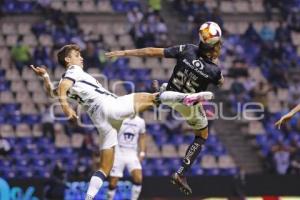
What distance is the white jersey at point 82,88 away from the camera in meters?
13.2

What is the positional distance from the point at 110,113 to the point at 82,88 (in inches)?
24.9

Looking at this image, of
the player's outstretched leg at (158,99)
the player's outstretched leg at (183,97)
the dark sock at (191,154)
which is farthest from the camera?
the dark sock at (191,154)

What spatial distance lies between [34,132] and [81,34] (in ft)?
13.2

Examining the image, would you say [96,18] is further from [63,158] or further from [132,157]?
[132,157]

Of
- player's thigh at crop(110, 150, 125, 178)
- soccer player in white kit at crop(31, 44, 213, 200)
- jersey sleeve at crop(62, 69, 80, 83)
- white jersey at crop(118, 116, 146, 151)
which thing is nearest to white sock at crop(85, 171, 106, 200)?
soccer player in white kit at crop(31, 44, 213, 200)

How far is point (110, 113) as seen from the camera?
1318cm

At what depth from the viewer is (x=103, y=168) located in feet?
43.7

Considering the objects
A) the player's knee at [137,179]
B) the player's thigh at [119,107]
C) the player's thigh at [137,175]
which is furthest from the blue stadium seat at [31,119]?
the player's thigh at [119,107]

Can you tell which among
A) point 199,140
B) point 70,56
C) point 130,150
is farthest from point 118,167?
point 70,56

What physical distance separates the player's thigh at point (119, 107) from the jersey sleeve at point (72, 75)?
64cm

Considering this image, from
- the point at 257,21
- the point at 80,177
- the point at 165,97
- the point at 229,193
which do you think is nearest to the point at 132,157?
the point at 80,177

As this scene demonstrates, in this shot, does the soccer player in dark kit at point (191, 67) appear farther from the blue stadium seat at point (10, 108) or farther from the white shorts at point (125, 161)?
the blue stadium seat at point (10, 108)

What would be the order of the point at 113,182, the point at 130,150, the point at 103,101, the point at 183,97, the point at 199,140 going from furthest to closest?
1. the point at 130,150
2. the point at 113,182
3. the point at 199,140
4. the point at 103,101
5. the point at 183,97

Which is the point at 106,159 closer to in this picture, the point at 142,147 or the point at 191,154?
the point at 191,154
